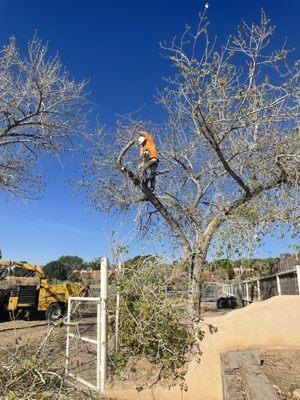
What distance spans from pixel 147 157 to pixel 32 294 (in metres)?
10.8

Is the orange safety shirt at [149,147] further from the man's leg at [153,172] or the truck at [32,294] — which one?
the truck at [32,294]

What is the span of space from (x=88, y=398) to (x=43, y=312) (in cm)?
1410

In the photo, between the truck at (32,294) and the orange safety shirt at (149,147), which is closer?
the orange safety shirt at (149,147)

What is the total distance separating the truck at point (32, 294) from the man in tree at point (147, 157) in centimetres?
947

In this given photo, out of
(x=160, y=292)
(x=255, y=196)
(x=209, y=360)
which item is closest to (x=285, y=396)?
(x=209, y=360)

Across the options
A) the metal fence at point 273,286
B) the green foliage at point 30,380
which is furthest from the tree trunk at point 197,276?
the green foliage at point 30,380

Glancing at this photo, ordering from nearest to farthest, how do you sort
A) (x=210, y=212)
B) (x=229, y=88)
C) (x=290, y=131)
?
(x=229, y=88), (x=290, y=131), (x=210, y=212)

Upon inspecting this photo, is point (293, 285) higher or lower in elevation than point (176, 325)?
higher

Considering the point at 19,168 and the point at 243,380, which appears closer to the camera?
the point at 243,380

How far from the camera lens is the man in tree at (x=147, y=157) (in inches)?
420

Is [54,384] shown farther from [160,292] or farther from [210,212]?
[210,212]

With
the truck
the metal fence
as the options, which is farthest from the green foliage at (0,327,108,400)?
the truck

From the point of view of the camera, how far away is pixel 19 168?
1367 centimetres

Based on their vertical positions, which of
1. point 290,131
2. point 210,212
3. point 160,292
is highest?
point 290,131
